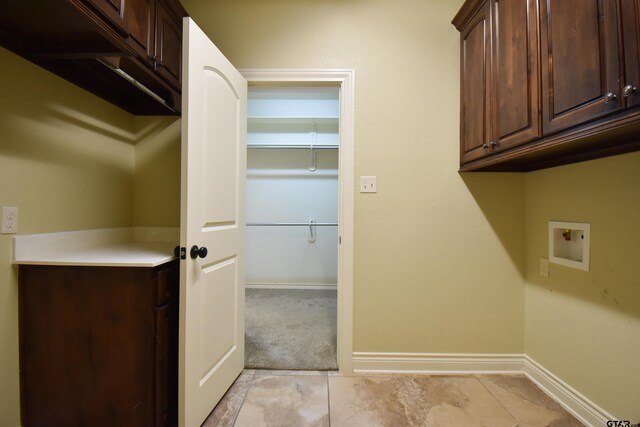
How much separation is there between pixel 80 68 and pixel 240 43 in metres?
0.94

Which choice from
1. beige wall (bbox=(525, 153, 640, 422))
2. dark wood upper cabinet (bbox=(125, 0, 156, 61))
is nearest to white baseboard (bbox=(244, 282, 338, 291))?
beige wall (bbox=(525, 153, 640, 422))

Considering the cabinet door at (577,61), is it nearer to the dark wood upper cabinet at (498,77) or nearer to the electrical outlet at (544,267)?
the dark wood upper cabinet at (498,77)

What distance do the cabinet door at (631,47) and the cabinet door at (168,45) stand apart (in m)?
1.90

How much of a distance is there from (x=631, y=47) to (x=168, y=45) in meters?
1.98

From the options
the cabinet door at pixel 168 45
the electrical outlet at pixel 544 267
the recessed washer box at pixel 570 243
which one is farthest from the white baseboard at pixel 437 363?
the cabinet door at pixel 168 45

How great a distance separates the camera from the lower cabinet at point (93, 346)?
1.11 m

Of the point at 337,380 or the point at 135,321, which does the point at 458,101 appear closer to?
the point at 337,380

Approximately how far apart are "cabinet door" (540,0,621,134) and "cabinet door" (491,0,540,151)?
0.04 meters

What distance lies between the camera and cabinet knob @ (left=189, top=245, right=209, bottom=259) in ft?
3.80

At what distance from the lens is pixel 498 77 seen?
4.49ft

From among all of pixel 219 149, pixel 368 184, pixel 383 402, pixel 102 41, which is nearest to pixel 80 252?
pixel 219 149

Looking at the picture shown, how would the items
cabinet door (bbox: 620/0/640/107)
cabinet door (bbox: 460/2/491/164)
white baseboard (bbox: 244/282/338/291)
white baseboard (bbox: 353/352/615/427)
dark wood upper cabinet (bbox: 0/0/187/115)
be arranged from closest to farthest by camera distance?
1. cabinet door (bbox: 620/0/640/107)
2. dark wood upper cabinet (bbox: 0/0/187/115)
3. cabinet door (bbox: 460/2/491/164)
4. white baseboard (bbox: 353/352/615/427)
5. white baseboard (bbox: 244/282/338/291)

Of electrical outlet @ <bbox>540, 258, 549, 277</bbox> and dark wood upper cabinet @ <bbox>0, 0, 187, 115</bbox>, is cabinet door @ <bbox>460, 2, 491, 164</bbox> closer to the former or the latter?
electrical outlet @ <bbox>540, 258, 549, 277</bbox>

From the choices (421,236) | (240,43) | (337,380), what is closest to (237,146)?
(240,43)
